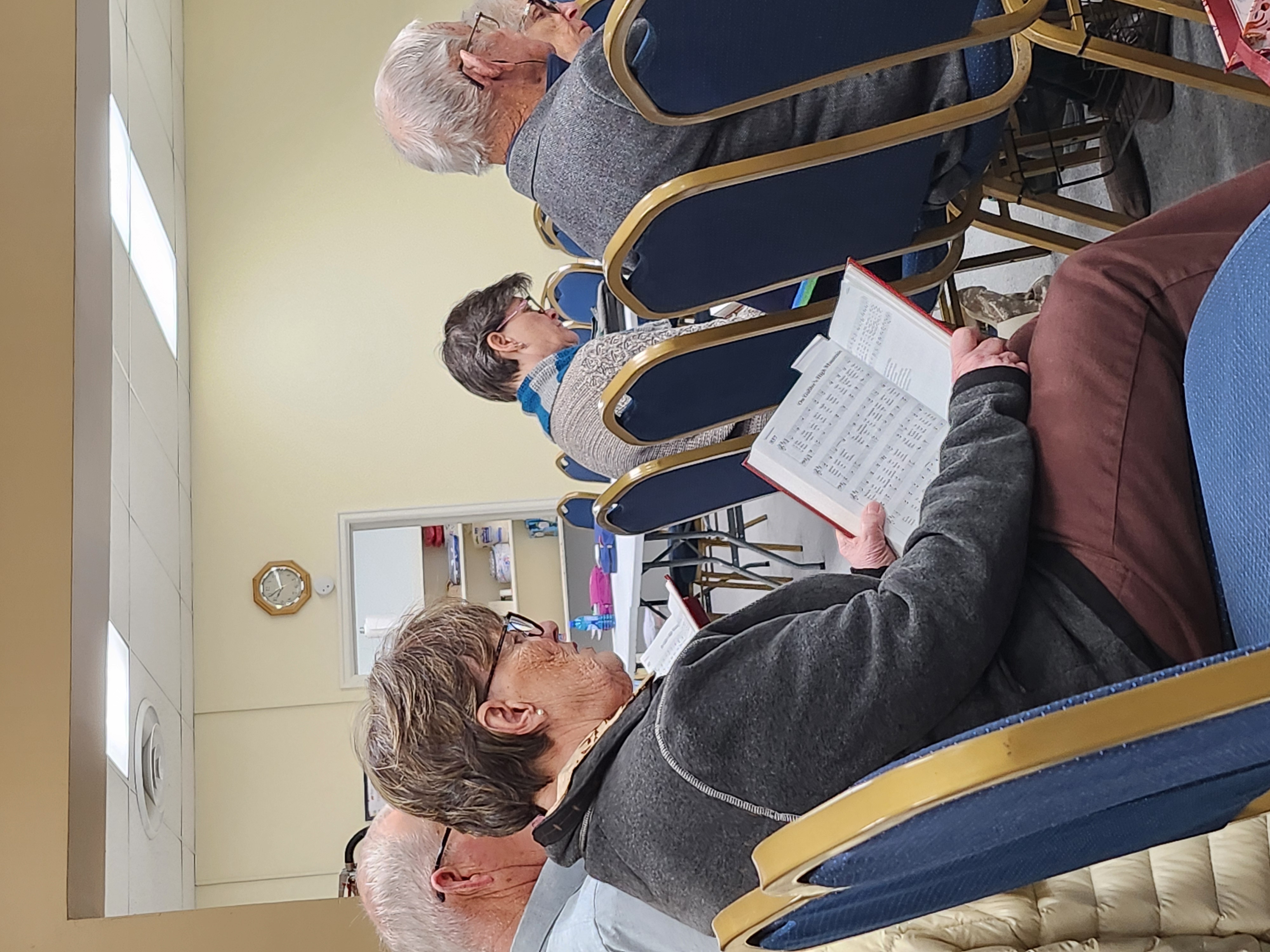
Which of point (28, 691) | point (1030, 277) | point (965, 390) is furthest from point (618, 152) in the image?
point (28, 691)

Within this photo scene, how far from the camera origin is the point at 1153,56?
1.98m

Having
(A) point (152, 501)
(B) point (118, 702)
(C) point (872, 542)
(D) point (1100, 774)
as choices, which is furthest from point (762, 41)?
(A) point (152, 501)

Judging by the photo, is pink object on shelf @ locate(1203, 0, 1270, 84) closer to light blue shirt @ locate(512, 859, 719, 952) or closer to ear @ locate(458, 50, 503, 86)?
light blue shirt @ locate(512, 859, 719, 952)

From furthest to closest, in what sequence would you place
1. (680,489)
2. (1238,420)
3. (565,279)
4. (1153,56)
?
(565,279) → (680,489) → (1153,56) → (1238,420)

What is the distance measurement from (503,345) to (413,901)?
5.92 ft

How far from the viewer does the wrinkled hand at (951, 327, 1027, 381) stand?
1.29m

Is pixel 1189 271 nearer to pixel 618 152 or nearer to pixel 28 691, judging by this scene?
pixel 618 152

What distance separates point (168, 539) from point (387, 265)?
5.92 ft

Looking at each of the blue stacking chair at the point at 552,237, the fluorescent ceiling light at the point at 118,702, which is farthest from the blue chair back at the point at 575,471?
the fluorescent ceiling light at the point at 118,702

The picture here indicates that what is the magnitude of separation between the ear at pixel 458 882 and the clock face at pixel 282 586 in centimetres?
400

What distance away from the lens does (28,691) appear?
10.1 ft

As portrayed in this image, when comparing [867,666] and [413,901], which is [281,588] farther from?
[867,666]

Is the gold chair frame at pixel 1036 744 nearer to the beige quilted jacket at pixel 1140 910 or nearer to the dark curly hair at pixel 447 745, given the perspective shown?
the beige quilted jacket at pixel 1140 910

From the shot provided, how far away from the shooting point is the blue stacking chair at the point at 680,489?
8.34 ft
